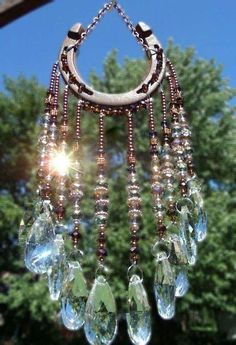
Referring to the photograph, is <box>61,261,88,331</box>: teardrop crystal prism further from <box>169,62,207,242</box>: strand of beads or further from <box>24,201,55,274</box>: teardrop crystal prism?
<box>169,62,207,242</box>: strand of beads

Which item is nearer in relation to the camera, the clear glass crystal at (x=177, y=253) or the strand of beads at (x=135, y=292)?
the strand of beads at (x=135, y=292)

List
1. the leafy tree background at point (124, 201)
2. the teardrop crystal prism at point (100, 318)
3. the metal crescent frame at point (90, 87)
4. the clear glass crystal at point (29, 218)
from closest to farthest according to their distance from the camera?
the teardrop crystal prism at point (100, 318), the clear glass crystal at point (29, 218), the metal crescent frame at point (90, 87), the leafy tree background at point (124, 201)

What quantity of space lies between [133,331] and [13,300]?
1158 cm

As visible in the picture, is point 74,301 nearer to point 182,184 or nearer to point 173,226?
point 173,226

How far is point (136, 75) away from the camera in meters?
13.5

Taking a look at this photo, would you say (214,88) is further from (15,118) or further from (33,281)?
(33,281)

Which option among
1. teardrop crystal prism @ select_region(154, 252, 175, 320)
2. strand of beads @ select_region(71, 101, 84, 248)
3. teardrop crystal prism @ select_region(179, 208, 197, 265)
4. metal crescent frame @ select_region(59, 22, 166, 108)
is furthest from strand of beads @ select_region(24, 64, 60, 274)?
teardrop crystal prism @ select_region(179, 208, 197, 265)

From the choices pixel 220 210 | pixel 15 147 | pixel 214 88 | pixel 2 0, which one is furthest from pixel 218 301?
pixel 2 0

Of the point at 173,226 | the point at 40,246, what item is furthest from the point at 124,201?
the point at 40,246

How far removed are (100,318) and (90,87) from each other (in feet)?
3.75

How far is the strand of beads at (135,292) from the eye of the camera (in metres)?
2.10

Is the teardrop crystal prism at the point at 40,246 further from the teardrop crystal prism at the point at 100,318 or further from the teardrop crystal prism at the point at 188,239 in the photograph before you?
the teardrop crystal prism at the point at 188,239

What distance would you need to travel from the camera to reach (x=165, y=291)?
220 cm

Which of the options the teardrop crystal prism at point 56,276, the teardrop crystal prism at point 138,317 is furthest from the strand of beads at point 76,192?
the teardrop crystal prism at point 138,317
